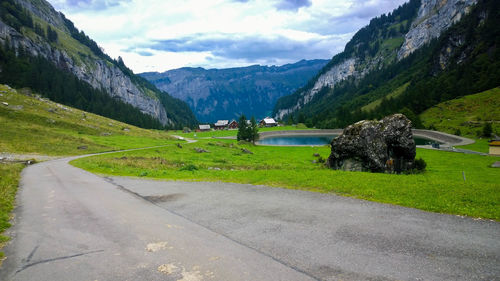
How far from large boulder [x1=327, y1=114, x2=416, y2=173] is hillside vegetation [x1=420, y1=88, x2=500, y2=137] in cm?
7935

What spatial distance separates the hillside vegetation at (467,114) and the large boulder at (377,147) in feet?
260

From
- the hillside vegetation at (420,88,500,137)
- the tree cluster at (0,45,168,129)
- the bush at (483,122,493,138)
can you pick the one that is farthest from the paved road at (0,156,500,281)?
the tree cluster at (0,45,168,129)

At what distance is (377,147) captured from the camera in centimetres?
3048

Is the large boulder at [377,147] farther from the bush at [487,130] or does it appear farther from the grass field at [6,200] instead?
the bush at [487,130]

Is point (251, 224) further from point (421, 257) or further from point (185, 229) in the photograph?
point (421, 257)

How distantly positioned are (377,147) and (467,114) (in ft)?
373

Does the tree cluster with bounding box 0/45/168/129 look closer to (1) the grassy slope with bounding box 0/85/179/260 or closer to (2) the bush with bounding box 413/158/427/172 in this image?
(1) the grassy slope with bounding box 0/85/179/260

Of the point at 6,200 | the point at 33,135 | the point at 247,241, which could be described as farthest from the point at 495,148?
the point at 33,135

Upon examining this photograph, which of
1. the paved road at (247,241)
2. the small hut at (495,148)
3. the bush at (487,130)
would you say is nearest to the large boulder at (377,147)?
the paved road at (247,241)

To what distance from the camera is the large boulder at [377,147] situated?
30203mm

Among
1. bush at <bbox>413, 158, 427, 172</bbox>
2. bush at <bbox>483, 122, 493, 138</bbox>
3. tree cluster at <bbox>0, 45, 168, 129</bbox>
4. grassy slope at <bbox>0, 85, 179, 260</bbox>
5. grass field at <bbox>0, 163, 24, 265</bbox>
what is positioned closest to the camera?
grass field at <bbox>0, 163, 24, 265</bbox>

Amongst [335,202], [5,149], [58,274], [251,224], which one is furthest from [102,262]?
[5,149]

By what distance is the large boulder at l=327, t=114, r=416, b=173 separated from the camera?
30.2 m

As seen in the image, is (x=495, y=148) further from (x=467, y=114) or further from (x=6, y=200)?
(x=6, y=200)
